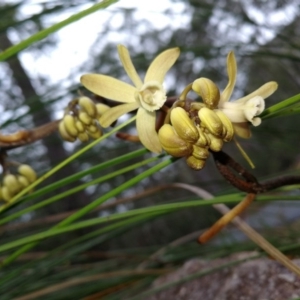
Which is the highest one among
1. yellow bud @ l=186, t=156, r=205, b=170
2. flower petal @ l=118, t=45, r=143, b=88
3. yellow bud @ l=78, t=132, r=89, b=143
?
flower petal @ l=118, t=45, r=143, b=88

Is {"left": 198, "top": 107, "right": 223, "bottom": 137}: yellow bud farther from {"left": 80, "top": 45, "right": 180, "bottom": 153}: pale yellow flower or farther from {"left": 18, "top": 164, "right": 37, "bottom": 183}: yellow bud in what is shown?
{"left": 18, "top": 164, "right": 37, "bottom": 183}: yellow bud

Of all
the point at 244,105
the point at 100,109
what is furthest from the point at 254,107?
the point at 100,109

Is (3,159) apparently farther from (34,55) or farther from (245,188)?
(34,55)

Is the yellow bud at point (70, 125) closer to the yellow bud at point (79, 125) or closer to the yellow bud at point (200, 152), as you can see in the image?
the yellow bud at point (79, 125)

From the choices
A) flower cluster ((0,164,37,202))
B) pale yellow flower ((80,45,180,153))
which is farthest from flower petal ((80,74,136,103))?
flower cluster ((0,164,37,202))

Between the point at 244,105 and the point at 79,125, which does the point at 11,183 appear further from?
the point at 244,105
